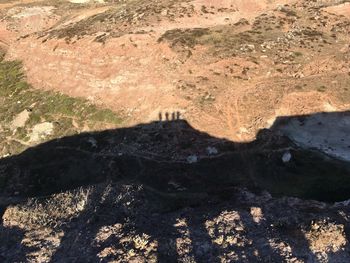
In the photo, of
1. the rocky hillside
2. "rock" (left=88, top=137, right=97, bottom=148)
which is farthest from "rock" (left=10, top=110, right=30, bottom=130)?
"rock" (left=88, top=137, right=97, bottom=148)

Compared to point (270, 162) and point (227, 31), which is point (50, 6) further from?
point (270, 162)

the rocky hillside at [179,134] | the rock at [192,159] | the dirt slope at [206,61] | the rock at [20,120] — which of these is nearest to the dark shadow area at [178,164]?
the rock at [192,159]

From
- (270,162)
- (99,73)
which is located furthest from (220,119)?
(99,73)

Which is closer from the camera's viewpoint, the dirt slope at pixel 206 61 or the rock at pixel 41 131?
the dirt slope at pixel 206 61

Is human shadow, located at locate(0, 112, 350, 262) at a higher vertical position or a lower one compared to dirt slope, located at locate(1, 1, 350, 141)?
lower

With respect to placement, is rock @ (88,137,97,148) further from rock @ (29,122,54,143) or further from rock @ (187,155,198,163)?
rock @ (187,155,198,163)

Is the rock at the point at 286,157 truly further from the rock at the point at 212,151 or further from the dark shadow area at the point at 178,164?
Answer: the rock at the point at 212,151
